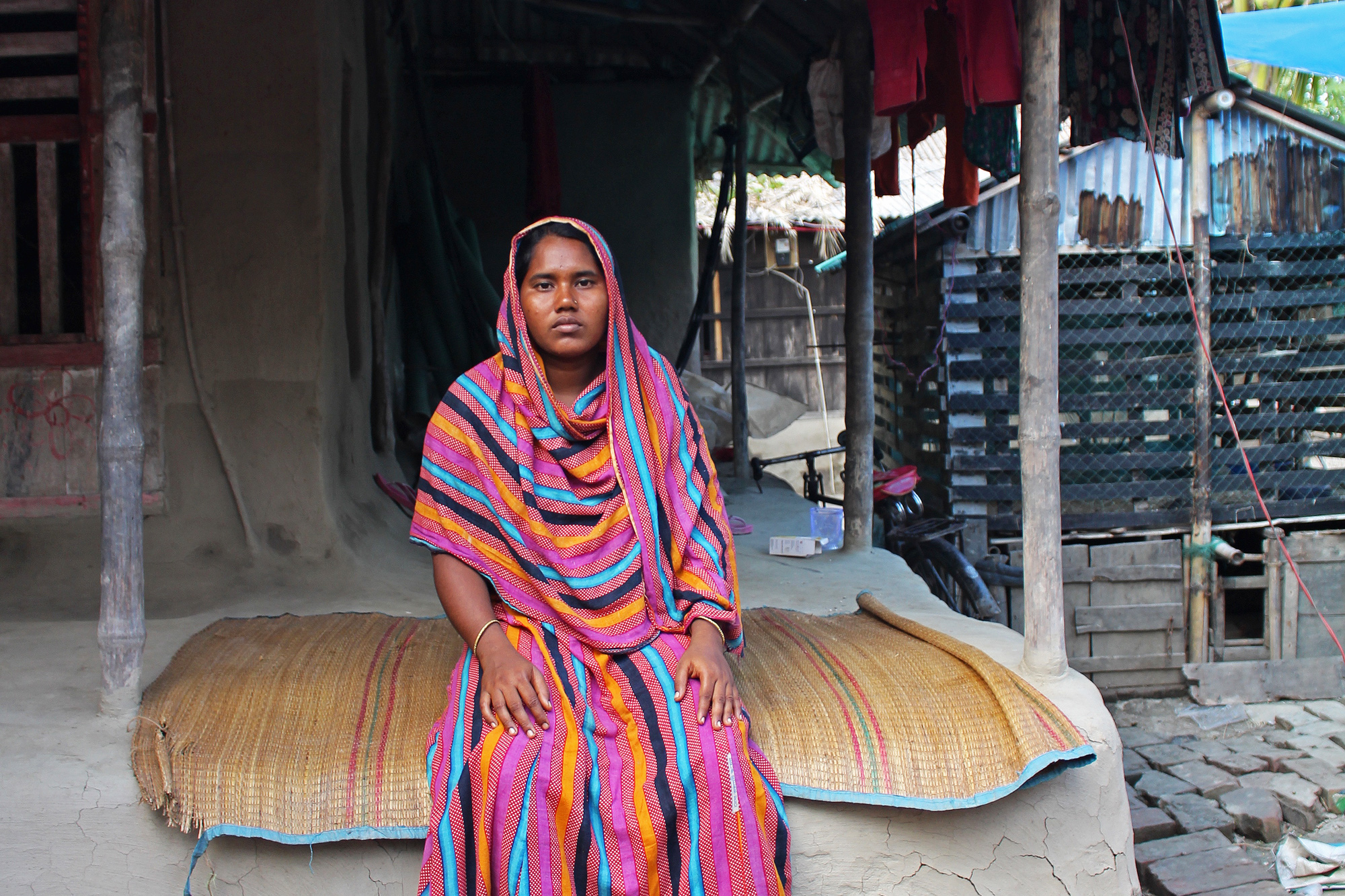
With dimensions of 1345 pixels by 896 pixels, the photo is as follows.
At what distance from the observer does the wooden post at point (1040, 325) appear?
2754mm

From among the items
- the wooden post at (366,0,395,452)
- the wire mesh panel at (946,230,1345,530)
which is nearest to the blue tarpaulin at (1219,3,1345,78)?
the wire mesh panel at (946,230,1345,530)

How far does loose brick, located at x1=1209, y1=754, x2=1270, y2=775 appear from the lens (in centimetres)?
589

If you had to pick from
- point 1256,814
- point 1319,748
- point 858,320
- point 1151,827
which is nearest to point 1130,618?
point 1319,748

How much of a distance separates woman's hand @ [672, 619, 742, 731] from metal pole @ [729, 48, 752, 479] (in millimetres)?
4843

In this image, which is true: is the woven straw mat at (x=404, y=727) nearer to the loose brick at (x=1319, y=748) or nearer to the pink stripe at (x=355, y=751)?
the pink stripe at (x=355, y=751)

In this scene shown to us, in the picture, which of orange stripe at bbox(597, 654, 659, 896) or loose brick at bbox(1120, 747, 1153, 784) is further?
loose brick at bbox(1120, 747, 1153, 784)

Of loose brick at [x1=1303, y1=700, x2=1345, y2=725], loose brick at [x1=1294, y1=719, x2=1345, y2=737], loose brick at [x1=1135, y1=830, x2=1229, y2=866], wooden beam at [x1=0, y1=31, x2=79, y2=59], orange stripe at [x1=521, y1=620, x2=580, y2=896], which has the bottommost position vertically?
loose brick at [x1=1303, y1=700, x2=1345, y2=725]

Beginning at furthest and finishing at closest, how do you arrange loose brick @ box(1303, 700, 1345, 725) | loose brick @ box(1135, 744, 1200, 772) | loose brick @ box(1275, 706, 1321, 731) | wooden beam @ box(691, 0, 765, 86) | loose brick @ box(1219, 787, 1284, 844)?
1. loose brick @ box(1303, 700, 1345, 725)
2. loose brick @ box(1275, 706, 1321, 731)
3. loose brick @ box(1135, 744, 1200, 772)
4. wooden beam @ box(691, 0, 765, 86)
5. loose brick @ box(1219, 787, 1284, 844)

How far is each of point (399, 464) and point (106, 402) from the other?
9.51 feet

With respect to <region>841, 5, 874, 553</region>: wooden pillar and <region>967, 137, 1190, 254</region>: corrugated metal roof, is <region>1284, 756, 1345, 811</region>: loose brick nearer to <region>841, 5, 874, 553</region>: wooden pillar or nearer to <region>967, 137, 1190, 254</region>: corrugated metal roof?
<region>841, 5, 874, 553</region>: wooden pillar

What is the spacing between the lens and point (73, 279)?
382cm

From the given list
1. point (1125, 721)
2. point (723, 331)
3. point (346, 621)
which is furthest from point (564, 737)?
point (723, 331)

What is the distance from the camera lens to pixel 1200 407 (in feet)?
25.2

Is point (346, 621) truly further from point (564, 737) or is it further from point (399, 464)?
point (399, 464)
